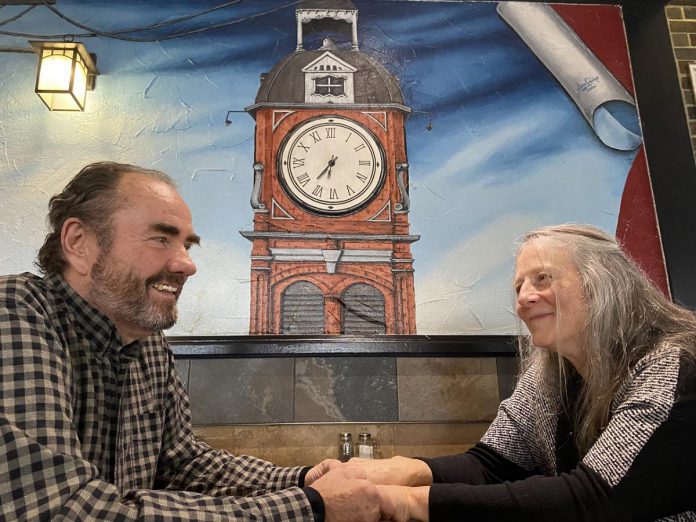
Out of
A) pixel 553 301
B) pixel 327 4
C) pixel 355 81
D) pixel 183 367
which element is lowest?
pixel 183 367

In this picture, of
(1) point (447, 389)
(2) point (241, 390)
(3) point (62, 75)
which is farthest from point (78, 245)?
(1) point (447, 389)

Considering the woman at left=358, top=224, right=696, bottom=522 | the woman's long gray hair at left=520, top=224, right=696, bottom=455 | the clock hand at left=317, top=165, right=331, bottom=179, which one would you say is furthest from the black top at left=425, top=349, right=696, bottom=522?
the clock hand at left=317, top=165, right=331, bottom=179

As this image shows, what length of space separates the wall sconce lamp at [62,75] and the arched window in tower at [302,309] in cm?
132

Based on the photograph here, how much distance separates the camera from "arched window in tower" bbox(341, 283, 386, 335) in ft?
8.02

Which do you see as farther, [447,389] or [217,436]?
[447,389]

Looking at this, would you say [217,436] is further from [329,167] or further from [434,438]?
[329,167]

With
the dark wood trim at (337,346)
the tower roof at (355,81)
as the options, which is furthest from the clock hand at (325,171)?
the dark wood trim at (337,346)

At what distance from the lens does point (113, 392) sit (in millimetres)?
1314

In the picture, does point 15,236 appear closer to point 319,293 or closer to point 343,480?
point 319,293

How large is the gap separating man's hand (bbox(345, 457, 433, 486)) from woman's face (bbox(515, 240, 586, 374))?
1.61 ft

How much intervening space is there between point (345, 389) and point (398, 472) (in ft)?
2.69

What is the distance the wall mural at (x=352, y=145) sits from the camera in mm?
2486

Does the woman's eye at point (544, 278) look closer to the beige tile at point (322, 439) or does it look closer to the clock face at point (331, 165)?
the beige tile at point (322, 439)

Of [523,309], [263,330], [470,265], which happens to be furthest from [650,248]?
[263,330]
